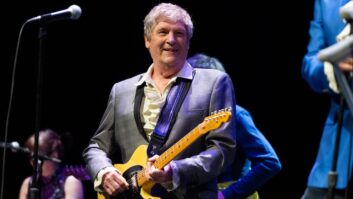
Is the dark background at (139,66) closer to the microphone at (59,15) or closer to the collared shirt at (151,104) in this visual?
the collared shirt at (151,104)

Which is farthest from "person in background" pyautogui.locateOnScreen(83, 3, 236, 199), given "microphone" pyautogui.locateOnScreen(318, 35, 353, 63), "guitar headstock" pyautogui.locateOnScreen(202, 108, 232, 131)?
"microphone" pyautogui.locateOnScreen(318, 35, 353, 63)

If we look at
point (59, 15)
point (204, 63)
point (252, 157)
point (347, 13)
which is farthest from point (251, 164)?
point (347, 13)

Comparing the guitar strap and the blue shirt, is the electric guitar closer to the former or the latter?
the guitar strap

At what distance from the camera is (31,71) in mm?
6742


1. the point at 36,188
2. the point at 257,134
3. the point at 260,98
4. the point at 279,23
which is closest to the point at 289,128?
the point at 260,98

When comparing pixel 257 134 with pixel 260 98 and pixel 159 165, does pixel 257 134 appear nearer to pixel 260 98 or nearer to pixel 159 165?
pixel 159 165

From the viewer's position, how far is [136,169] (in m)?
3.65

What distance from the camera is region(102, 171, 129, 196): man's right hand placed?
3.58 meters

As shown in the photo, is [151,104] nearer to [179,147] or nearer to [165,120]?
[165,120]

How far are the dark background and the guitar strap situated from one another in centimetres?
248

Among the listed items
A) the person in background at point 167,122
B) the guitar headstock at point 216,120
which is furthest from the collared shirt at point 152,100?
the guitar headstock at point 216,120

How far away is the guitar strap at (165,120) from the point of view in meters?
3.59

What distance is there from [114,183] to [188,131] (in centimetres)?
45

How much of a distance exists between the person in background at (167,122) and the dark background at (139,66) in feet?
7.70
